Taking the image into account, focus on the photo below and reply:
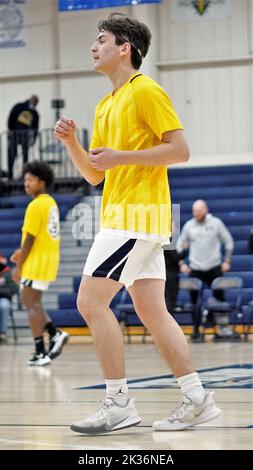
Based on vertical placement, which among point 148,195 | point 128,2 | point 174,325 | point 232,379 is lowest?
point 232,379

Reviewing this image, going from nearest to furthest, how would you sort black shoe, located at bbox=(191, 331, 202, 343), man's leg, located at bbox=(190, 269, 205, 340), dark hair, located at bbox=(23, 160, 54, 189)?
dark hair, located at bbox=(23, 160, 54, 189) < black shoe, located at bbox=(191, 331, 202, 343) < man's leg, located at bbox=(190, 269, 205, 340)

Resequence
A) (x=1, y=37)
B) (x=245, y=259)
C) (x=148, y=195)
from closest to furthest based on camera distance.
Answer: (x=148, y=195), (x=245, y=259), (x=1, y=37)

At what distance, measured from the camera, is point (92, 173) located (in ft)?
17.0

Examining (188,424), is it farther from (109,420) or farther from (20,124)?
(20,124)

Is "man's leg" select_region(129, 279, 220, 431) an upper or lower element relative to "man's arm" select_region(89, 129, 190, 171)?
lower

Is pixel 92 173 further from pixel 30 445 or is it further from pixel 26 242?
pixel 26 242

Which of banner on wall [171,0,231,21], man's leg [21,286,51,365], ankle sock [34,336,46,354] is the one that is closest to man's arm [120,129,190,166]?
man's leg [21,286,51,365]

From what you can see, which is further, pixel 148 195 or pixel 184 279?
A: pixel 184 279

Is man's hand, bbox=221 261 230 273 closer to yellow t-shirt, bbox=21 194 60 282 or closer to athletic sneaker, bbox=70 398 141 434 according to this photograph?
yellow t-shirt, bbox=21 194 60 282

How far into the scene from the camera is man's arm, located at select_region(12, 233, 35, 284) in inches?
374

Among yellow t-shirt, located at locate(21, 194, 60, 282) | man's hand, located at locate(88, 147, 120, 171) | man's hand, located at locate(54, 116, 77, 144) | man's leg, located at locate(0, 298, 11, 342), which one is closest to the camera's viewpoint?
man's hand, located at locate(88, 147, 120, 171)

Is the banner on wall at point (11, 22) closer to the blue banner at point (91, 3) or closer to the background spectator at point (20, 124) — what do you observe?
the background spectator at point (20, 124)

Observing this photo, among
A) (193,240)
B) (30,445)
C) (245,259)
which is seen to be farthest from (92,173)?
(245,259)

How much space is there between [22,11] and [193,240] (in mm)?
9291
